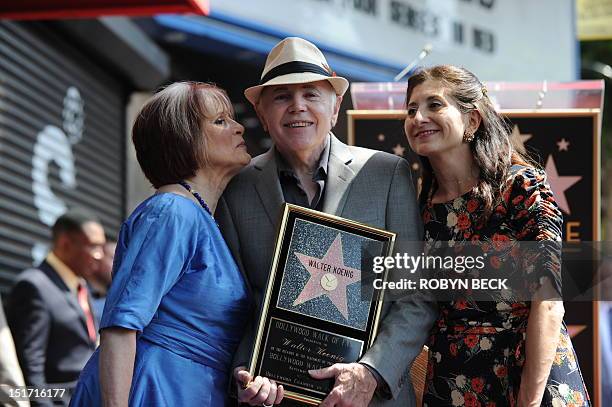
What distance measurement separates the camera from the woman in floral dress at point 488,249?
3.84 m

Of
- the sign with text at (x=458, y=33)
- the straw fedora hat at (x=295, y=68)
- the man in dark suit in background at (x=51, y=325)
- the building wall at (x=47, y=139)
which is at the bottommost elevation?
the man in dark suit in background at (x=51, y=325)

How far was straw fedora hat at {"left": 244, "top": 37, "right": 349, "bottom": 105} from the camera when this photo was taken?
4.12 metres

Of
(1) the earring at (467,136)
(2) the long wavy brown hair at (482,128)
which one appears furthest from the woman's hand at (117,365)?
(1) the earring at (467,136)

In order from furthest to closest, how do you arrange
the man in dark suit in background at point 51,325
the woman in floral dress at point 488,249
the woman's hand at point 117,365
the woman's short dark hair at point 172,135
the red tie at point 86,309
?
the red tie at point 86,309 → the man in dark suit in background at point 51,325 → the woman's short dark hair at point 172,135 → the woman in floral dress at point 488,249 → the woman's hand at point 117,365

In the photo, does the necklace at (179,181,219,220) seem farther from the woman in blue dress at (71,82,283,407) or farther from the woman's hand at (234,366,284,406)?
the woman's hand at (234,366,284,406)

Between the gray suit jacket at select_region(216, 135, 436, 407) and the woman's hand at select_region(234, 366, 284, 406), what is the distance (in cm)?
13

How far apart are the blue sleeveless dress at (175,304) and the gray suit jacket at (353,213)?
11cm

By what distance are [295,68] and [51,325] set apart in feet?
12.6

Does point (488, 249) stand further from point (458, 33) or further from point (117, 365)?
point (458, 33)

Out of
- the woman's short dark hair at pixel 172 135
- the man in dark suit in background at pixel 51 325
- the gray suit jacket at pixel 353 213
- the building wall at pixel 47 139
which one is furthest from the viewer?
the building wall at pixel 47 139

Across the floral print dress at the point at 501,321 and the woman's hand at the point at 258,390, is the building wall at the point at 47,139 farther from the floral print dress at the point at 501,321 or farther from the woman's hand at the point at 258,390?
the floral print dress at the point at 501,321

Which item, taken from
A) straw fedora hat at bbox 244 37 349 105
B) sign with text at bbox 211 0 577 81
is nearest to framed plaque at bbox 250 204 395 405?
straw fedora hat at bbox 244 37 349 105

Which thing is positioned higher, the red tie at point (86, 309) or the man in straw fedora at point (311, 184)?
the man in straw fedora at point (311, 184)

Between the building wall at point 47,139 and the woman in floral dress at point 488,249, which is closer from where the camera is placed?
the woman in floral dress at point 488,249
